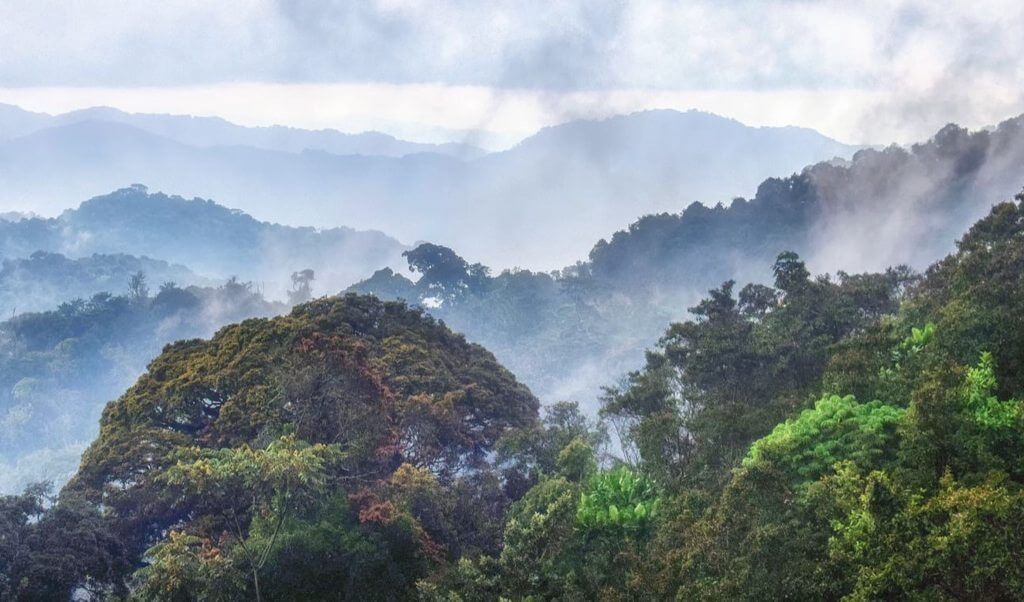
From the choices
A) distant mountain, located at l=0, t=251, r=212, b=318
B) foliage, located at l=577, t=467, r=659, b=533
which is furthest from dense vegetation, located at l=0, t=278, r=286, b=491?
foliage, located at l=577, t=467, r=659, b=533

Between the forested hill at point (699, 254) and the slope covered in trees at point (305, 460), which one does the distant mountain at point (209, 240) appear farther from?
A: the slope covered in trees at point (305, 460)

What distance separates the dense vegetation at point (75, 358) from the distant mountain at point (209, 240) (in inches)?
1921

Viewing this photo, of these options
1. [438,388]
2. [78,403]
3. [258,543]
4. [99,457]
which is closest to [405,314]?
[438,388]

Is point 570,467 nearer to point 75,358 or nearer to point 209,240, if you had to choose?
point 75,358

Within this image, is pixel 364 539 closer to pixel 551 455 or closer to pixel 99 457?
pixel 551 455

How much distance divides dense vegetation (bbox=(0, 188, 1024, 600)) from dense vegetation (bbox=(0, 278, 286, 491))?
35.2 m

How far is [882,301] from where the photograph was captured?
68.8 feet

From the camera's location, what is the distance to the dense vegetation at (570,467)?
8352mm

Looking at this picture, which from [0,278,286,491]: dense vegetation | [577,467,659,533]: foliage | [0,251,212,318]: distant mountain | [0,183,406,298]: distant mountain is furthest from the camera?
[0,183,406,298]: distant mountain

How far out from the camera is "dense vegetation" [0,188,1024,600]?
27.4 feet

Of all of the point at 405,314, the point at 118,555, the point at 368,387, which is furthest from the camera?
the point at 405,314

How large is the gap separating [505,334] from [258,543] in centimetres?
4769

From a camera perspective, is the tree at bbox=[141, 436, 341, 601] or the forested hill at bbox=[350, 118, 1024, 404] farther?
the forested hill at bbox=[350, 118, 1024, 404]

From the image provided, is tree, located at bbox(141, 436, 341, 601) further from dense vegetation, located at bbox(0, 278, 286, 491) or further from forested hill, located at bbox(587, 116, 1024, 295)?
forested hill, located at bbox(587, 116, 1024, 295)
